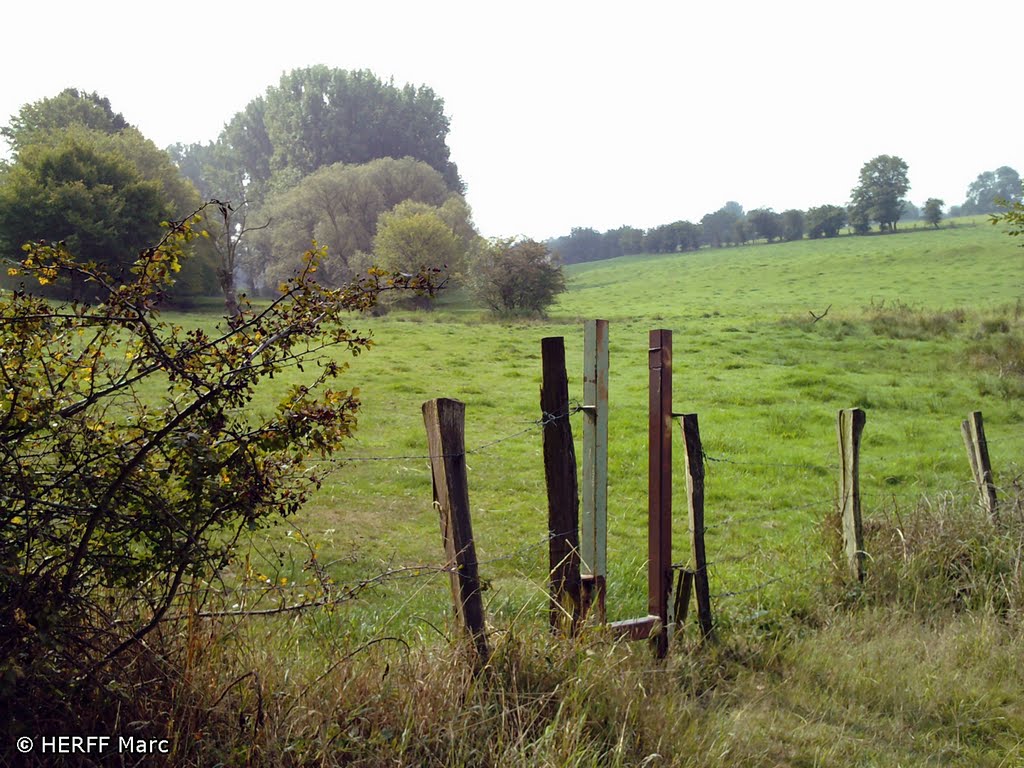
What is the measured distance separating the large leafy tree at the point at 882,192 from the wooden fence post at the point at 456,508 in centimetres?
9545

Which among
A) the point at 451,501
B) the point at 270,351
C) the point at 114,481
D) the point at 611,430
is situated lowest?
the point at 611,430

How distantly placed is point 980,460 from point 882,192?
9182cm

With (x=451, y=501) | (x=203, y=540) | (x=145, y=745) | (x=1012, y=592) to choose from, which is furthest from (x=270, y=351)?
(x=1012, y=592)

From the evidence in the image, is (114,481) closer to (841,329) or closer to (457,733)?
(457,733)

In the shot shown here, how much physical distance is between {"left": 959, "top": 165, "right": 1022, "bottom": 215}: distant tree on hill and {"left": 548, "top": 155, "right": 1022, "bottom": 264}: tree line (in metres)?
28.5

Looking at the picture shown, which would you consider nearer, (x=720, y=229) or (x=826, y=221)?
(x=826, y=221)

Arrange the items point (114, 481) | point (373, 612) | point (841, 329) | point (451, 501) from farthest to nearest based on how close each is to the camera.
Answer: point (841, 329) < point (373, 612) < point (451, 501) < point (114, 481)

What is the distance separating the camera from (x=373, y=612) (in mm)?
5773

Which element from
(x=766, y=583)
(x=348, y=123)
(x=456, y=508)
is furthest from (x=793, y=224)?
(x=456, y=508)

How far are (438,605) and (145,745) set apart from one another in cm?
324

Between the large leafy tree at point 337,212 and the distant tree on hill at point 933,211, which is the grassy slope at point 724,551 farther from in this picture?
the distant tree on hill at point 933,211

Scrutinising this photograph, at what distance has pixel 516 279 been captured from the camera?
43812 millimetres

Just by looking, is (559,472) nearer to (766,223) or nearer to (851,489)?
(851,489)

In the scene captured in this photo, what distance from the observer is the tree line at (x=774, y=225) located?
90.1 metres
